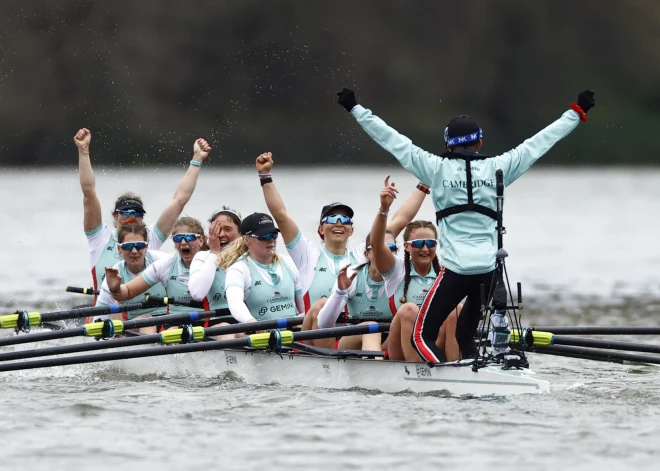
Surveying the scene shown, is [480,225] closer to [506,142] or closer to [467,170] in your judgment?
[467,170]

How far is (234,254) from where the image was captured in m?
11.2

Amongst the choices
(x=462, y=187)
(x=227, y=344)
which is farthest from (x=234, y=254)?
(x=462, y=187)

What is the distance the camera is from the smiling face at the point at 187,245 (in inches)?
479

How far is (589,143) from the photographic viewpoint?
3059 inches

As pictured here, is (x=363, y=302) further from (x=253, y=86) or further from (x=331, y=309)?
(x=253, y=86)

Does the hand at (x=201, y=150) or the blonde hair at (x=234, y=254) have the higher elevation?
the hand at (x=201, y=150)

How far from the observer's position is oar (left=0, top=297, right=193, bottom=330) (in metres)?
11.5

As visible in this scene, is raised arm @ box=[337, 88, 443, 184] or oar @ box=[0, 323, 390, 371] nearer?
raised arm @ box=[337, 88, 443, 184]

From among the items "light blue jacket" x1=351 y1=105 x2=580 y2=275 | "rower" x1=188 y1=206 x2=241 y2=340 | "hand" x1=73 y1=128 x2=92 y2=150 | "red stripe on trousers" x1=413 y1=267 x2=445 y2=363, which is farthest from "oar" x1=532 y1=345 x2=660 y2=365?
"hand" x1=73 y1=128 x2=92 y2=150

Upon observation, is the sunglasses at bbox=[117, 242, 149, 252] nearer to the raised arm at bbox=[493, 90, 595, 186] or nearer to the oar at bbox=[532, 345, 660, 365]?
the oar at bbox=[532, 345, 660, 365]

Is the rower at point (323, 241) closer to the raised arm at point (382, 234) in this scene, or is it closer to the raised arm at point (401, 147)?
the raised arm at point (382, 234)

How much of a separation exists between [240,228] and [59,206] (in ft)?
119

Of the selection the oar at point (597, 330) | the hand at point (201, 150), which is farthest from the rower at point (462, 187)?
the hand at point (201, 150)

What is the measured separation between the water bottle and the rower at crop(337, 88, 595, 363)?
0.22 meters
